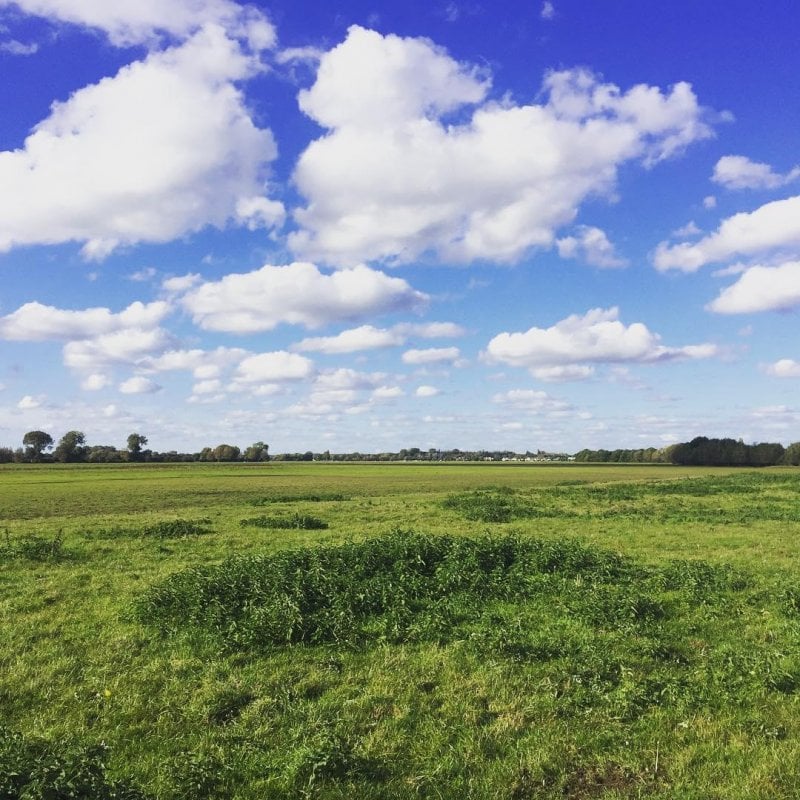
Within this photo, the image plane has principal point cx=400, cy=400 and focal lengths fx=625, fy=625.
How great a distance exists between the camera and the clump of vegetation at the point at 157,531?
73.5 feet

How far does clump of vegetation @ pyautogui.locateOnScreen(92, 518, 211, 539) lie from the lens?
22.4m

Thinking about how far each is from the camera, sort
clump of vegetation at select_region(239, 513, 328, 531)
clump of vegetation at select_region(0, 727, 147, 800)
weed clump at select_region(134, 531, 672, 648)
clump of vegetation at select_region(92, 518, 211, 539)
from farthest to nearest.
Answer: clump of vegetation at select_region(239, 513, 328, 531)
clump of vegetation at select_region(92, 518, 211, 539)
weed clump at select_region(134, 531, 672, 648)
clump of vegetation at select_region(0, 727, 147, 800)

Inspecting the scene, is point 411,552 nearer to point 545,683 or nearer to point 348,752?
point 545,683

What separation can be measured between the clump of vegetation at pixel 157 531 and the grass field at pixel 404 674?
183 inches

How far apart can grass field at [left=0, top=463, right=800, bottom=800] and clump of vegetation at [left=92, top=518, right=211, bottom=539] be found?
15.3 ft

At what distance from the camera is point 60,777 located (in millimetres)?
5004

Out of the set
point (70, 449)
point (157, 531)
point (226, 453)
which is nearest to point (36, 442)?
point (70, 449)

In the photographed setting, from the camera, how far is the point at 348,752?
6355mm

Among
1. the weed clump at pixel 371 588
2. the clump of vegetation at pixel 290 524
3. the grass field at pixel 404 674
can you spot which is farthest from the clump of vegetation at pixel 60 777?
the clump of vegetation at pixel 290 524

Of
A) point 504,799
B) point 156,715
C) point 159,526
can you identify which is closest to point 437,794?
point 504,799

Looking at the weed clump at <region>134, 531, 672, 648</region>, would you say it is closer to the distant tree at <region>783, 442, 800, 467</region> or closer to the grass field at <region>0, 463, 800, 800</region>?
the grass field at <region>0, 463, 800, 800</region>

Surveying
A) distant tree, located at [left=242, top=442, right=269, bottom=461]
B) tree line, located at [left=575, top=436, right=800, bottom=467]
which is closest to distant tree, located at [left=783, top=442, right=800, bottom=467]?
tree line, located at [left=575, top=436, right=800, bottom=467]

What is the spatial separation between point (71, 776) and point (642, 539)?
1969 centimetres

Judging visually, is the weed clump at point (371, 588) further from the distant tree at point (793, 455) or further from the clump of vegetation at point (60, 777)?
the distant tree at point (793, 455)
